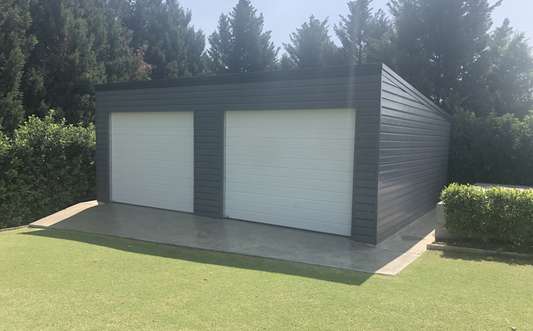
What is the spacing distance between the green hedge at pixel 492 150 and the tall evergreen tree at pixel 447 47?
210 inches

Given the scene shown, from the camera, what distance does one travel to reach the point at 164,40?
27.5 metres

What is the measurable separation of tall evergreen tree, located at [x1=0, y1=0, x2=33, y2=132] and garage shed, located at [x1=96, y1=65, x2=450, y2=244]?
5.29 m

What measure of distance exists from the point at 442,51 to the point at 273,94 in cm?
1316

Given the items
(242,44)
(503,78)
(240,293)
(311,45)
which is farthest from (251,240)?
(242,44)

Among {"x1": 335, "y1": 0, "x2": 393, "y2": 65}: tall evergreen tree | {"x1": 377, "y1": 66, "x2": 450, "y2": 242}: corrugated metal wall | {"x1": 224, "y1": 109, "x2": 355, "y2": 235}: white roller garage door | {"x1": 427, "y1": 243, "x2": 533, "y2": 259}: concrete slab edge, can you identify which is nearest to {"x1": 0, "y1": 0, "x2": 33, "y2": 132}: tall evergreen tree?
{"x1": 224, "y1": 109, "x2": 355, "y2": 235}: white roller garage door

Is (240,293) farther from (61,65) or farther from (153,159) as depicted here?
(61,65)

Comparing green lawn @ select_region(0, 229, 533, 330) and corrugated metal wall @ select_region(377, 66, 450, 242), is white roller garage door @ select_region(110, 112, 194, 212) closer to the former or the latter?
green lawn @ select_region(0, 229, 533, 330)

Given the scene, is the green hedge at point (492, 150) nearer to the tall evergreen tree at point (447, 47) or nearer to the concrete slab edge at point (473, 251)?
the tall evergreen tree at point (447, 47)

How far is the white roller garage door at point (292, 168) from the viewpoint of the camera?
23.8ft

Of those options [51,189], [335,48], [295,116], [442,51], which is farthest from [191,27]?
[295,116]

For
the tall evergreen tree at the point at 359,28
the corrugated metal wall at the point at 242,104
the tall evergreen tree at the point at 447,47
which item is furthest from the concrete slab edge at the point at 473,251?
the tall evergreen tree at the point at 359,28

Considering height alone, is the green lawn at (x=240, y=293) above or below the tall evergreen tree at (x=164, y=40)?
below

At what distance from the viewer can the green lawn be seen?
146 inches

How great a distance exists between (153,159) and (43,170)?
2532 mm
